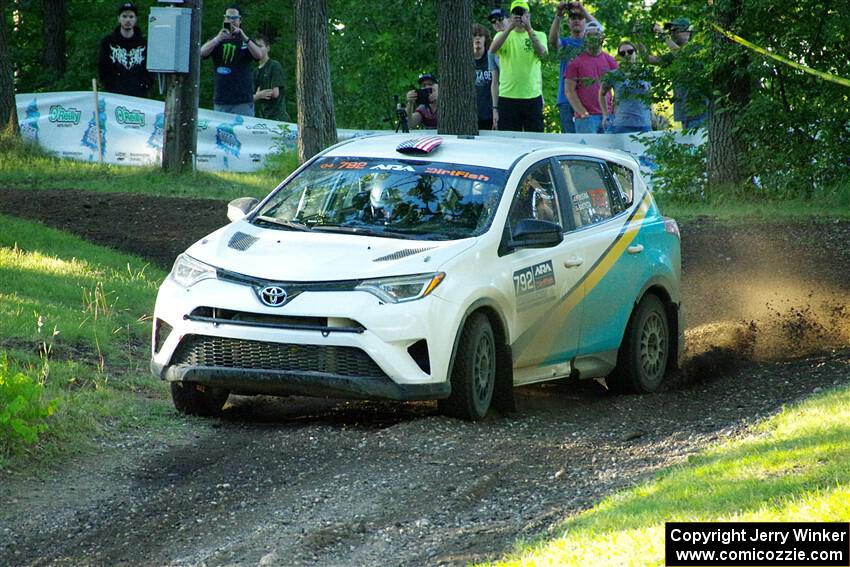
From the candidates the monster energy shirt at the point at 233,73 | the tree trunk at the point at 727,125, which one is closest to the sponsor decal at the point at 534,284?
the tree trunk at the point at 727,125

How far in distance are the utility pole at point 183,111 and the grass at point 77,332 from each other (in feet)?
21.5

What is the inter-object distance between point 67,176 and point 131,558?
17.1 metres

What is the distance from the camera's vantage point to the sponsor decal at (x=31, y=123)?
25.5 meters

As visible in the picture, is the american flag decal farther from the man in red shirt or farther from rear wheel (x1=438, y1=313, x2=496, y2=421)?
the man in red shirt

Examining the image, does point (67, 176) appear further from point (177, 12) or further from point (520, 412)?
point (520, 412)

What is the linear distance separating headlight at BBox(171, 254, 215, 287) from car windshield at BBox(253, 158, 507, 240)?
0.77 m

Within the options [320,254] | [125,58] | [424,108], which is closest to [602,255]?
[320,254]

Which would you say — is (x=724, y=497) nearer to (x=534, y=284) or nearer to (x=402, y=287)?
(x=402, y=287)

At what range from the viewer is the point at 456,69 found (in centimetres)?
1998

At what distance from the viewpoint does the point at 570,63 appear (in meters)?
21.4

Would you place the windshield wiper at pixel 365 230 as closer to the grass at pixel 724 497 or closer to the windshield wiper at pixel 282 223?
the windshield wiper at pixel 282 223

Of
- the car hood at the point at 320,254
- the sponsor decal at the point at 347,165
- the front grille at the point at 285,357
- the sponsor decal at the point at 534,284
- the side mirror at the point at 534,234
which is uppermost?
the sponsor decal at the point at 347,165

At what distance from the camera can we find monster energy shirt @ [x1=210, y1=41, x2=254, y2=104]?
24.2 m

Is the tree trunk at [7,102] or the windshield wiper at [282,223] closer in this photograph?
the windshield wiper at [282,223]
